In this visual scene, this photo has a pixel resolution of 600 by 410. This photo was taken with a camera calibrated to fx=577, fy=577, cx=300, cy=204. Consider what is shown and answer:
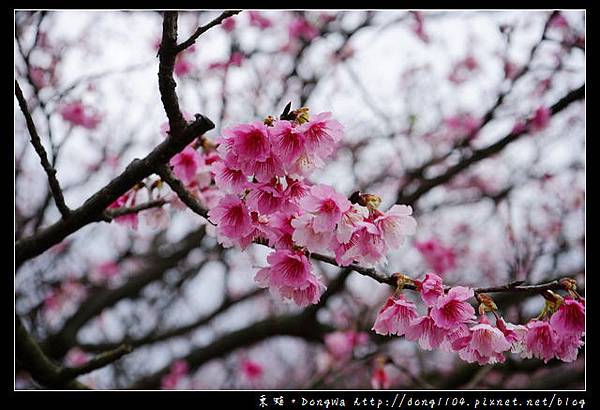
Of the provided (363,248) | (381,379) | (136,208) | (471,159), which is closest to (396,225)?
(363,248)

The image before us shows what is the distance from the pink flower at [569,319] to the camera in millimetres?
1273

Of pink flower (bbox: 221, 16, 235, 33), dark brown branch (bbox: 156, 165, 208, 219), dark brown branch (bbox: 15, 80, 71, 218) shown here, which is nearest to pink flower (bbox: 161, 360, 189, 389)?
pink flower (bbox: 221, 16, 235, 33)

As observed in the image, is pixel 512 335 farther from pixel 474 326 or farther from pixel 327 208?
pixel 327 208

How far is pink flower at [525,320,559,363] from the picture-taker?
133cm

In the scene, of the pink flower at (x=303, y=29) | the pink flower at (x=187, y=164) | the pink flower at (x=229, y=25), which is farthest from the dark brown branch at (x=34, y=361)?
the pink flower at (x=303, y=29)

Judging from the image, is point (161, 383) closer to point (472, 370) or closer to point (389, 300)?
point (472, 370)

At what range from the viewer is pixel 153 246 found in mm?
5164

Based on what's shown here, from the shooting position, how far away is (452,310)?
1.29 m

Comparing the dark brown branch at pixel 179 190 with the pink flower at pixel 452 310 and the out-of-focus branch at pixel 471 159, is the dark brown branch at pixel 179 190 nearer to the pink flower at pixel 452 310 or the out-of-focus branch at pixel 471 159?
the pink flower at pixel 452 310

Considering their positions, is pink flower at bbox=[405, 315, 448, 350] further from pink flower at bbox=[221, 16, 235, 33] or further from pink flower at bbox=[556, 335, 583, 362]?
pink flower at bbox=[221, 16, 235, 33]

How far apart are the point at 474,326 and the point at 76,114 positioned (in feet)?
10.1

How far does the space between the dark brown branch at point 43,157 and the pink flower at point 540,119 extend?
292cm
